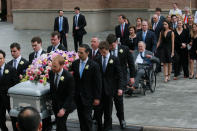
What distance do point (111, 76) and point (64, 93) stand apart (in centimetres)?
147

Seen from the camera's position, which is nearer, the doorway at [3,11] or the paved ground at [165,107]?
the paved ground at [165,107]

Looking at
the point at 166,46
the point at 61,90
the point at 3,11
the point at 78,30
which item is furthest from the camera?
the point at 3,11

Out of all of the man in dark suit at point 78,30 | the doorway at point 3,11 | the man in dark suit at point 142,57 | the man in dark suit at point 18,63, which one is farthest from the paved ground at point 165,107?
the doorway at point 3,11

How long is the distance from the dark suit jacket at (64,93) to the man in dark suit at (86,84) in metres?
0.45

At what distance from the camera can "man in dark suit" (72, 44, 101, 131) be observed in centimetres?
826

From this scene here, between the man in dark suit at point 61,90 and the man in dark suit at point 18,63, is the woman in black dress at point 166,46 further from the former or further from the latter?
the man in dark suit at point 61,90

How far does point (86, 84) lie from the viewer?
831 cm

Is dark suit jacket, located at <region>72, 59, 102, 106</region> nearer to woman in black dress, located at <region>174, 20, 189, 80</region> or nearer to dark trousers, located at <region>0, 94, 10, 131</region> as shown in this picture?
dark trousers, located at <region>0, 94, 10, 131</region>

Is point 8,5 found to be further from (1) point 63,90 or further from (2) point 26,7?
(1) point 63,90

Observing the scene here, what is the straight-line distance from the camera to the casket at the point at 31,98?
7.90 m

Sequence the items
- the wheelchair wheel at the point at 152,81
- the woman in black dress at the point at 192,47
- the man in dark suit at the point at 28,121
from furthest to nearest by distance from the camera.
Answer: the woman in black dress at the point at 192,47 < the wheelchair wheel at the point at 152,81 < the man in dark suit at the point at 28,121

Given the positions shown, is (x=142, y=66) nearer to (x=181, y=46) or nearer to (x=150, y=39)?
(x=150, y=39)

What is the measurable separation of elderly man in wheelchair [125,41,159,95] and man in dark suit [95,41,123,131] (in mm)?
3202

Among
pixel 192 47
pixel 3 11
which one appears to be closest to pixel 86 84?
pixel 192 47
